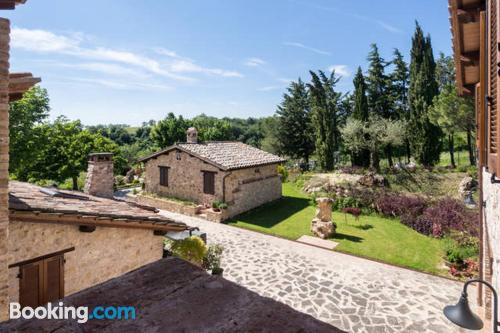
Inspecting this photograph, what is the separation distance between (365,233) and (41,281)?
46.8ft

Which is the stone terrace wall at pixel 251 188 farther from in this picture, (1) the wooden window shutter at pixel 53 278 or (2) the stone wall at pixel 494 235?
(2) the stone wall at pixel 494 235

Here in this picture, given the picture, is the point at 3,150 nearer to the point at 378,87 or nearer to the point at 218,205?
the point at 218,205

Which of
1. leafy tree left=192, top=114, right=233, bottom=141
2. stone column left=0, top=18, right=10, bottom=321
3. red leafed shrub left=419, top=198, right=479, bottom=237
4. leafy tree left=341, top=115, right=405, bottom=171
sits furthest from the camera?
leafy tree left=192, top=114, right=233, bottom=141

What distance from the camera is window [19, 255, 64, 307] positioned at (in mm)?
6484

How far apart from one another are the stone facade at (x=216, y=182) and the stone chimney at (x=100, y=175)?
7.99m

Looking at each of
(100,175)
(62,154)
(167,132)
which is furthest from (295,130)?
(100,175)

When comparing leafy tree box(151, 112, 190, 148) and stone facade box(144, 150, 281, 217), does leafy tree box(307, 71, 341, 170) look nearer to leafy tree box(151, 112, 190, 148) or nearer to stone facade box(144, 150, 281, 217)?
stone facade box(144, 150, 281, 217)

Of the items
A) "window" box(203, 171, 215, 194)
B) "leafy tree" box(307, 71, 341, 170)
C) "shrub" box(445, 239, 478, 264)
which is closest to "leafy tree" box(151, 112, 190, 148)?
"leafy tree" box(307, 71, 341, 170)

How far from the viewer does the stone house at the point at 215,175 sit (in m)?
19.4

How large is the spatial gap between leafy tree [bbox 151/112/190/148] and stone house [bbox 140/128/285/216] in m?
23.2

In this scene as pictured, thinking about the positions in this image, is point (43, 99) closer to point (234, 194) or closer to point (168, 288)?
point (234, 194)

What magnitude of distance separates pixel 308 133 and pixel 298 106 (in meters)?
4.53

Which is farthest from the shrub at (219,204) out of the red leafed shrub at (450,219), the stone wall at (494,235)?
the stone wall at (494,235)

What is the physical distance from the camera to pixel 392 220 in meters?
18.1
